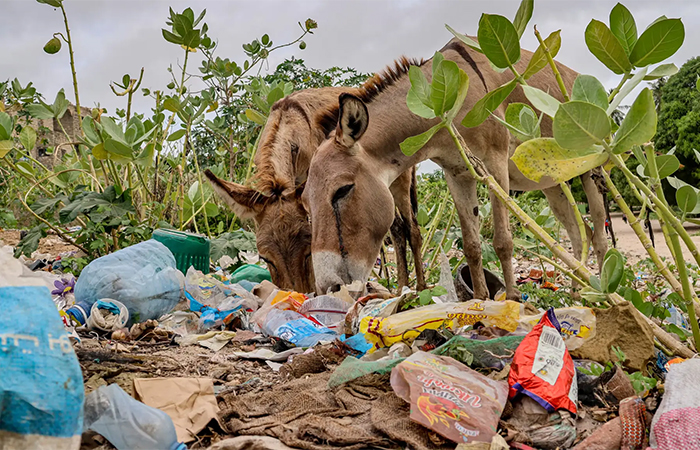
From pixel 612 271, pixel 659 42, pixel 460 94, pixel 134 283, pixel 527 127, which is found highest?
pixel 659 42

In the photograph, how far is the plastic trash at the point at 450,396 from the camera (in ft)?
4.68

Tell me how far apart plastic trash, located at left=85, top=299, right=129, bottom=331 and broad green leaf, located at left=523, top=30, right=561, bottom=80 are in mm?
2385

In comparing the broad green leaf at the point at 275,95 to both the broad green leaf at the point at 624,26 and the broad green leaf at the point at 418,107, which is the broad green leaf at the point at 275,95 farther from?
the broad green leaf at the point at 624,26

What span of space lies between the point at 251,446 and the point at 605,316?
4.24 feet

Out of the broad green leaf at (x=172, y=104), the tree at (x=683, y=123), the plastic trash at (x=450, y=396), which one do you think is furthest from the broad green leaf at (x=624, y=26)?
the tree at (x=683, y=123)

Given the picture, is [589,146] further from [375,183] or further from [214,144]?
[214,144]

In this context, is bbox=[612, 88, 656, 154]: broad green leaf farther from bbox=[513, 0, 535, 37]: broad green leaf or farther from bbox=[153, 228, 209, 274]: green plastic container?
bbox=[153, 228, 209, 274]: green plastic container

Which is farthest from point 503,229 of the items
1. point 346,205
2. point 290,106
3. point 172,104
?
point 172,104

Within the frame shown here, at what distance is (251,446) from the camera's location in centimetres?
138

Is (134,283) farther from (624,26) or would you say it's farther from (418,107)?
(624,26)

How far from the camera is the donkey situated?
3.07 meters

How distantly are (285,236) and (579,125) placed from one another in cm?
267

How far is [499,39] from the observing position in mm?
1651

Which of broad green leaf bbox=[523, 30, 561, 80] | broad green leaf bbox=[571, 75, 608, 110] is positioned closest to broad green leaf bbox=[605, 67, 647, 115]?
broad green leaf bbox=[571, 75, 608, 110]
